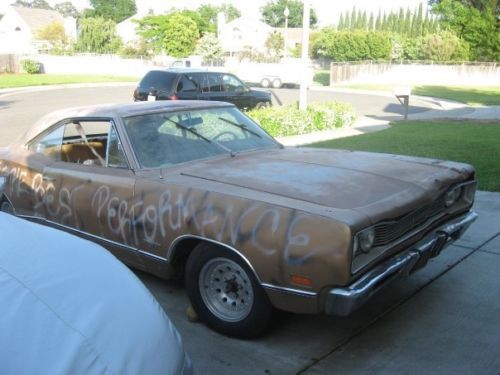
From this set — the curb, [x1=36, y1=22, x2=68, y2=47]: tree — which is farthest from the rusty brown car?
[x1=36, y1=22, x2=68, y2=47]: tree

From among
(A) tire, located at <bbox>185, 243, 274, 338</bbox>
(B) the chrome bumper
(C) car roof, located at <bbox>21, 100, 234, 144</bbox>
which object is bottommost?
(A) tire, located at <bbox>185, 243, 274, 338</bbox>

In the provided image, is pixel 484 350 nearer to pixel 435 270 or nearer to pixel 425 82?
pixel 435 270

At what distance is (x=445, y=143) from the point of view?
37.4 ft

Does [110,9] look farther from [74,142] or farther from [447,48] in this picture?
[74,142]

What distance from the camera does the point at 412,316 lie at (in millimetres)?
3957

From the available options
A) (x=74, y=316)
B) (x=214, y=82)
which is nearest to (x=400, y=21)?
(x=214, y=82)

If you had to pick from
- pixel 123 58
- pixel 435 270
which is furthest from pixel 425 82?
pixel 435 270

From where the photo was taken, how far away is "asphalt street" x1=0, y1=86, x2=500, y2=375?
3.36 m

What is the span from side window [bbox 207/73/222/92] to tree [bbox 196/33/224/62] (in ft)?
115

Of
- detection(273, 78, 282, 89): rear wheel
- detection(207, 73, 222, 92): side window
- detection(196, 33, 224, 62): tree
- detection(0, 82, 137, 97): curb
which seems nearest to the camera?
detection(207, 73, 222, 92): side window

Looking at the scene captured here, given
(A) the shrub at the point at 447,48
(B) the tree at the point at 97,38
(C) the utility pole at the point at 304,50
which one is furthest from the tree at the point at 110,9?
(C) the utility pole at the point at 304,50

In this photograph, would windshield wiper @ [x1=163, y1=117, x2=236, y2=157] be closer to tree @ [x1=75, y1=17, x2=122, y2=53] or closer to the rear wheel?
the rear wheel

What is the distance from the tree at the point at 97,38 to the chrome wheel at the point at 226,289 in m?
63.0

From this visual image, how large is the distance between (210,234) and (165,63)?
49031 millimetres
